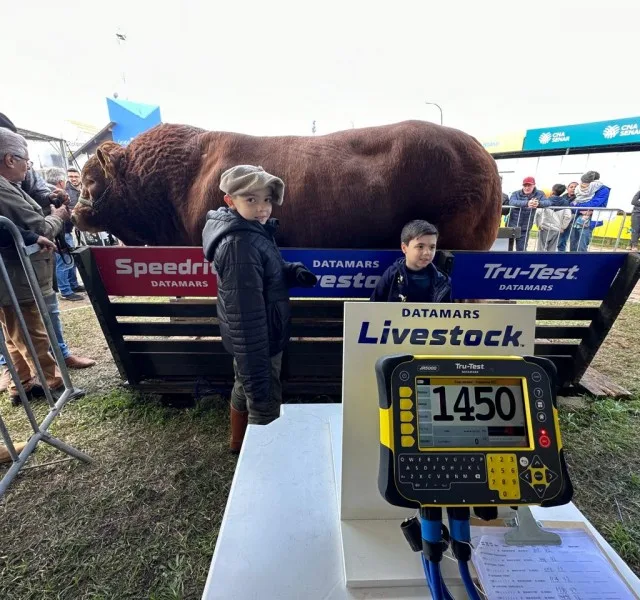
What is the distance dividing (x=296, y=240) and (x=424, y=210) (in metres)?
1.00

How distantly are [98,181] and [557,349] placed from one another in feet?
12.9

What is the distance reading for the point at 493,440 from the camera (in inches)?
28.5

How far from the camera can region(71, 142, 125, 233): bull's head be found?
303cm

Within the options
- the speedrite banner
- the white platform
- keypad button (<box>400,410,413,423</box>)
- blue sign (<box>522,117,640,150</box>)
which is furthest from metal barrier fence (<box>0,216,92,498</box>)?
blue sign (<box>522,117,640,150</box>)

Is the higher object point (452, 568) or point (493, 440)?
point (493, 440)

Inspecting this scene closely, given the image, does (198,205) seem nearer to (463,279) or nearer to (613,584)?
(463,279)

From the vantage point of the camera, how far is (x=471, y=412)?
2.42ft

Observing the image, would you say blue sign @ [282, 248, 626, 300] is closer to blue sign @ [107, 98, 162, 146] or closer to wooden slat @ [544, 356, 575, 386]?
wooden slat @ [544, 356, 575, 386]

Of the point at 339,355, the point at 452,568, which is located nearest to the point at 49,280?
the point at 339,355

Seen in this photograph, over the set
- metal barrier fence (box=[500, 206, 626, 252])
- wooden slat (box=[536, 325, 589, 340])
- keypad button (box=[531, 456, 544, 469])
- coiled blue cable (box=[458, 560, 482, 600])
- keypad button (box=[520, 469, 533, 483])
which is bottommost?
metal barrier fence (box=[500, 206, 626, 252])

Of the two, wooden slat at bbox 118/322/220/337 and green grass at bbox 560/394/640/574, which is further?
wooden slat at bbox 118/322/220/337

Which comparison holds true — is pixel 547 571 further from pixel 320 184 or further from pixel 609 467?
pixel 320 184

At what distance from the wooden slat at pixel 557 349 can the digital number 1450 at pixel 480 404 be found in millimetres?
2332

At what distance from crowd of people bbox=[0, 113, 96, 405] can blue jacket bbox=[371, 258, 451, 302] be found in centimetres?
219
